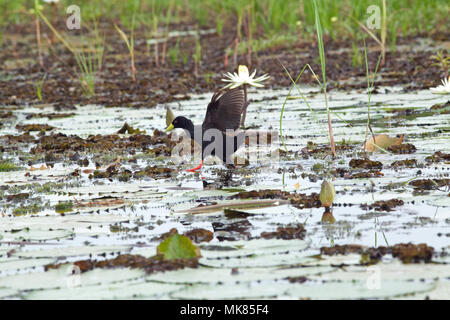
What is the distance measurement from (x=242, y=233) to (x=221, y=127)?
218 cm

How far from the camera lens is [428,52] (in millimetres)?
11531

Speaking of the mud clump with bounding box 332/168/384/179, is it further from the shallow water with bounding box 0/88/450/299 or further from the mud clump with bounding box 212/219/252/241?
the mud clump with bounding box 212/219/252/241

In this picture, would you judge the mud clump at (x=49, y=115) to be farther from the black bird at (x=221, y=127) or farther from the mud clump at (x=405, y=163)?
the mud clump at (x=405, y=163)

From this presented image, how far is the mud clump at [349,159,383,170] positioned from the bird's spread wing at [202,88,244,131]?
1056 millimetres

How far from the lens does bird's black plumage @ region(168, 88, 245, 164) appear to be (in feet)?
18.5

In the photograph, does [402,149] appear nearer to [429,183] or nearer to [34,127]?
[429,183]

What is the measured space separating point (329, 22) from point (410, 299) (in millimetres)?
11433

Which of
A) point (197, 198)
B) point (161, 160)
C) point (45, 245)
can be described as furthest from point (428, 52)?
point (45, 245)

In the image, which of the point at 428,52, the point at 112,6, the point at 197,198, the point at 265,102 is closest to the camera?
the point at 197,198

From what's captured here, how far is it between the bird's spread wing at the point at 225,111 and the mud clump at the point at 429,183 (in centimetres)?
172

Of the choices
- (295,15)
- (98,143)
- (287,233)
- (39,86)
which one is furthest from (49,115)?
(295,15)

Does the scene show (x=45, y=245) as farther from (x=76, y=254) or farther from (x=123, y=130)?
(x=123, y=130)

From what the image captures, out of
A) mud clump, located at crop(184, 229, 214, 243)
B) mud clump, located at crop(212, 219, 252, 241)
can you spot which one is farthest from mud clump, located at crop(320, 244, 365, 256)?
mud clump, located at crop(184, 229, 214, 243)

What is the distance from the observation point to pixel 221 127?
5809 millimetres
